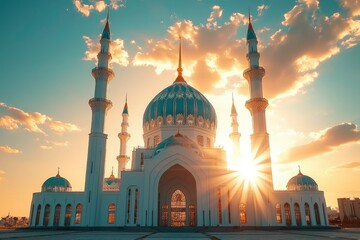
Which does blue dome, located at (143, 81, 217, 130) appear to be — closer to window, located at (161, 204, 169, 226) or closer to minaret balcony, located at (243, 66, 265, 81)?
minaret balcony, located at (243, 66, 265, 81)

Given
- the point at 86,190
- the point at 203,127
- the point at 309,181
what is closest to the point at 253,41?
the point at 203,127

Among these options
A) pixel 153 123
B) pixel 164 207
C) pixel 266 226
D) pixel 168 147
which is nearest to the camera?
pixel 266 226

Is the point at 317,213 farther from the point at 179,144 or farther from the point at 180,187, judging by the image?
the point at 179,144

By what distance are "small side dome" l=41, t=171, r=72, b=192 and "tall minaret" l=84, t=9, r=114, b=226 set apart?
7039 millimetres

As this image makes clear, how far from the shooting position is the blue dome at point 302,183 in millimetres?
36656

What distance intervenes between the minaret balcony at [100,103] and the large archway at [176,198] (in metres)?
9.76

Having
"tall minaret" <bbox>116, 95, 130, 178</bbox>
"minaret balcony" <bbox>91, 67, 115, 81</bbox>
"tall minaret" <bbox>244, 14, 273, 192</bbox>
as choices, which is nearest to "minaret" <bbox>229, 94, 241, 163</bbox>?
"tall minaret" <bbox>244, 14, 273, 192</bbox>

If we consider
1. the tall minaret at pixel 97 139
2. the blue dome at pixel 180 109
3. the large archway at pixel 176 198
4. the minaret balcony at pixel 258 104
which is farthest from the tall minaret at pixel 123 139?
the minaret balcony at pixel 258 104

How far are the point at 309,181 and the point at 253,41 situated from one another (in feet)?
58.4

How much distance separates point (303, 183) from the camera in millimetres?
36812

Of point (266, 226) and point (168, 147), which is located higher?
point (168, 147)

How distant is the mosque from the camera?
30594 millimetres

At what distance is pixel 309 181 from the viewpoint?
121ft

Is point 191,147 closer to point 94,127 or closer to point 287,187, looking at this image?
point 94,127
